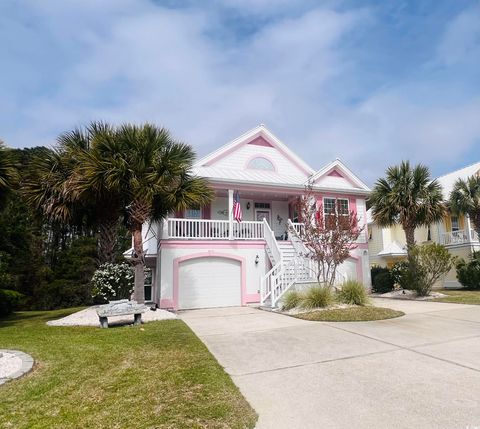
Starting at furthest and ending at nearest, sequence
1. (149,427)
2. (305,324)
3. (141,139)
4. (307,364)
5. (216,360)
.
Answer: (141,139) < (305,324) < (216,360) < (307,364) < (149,427)

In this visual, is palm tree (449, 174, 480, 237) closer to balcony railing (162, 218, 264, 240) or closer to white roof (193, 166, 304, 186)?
white roof (193, 166, 304, 186)

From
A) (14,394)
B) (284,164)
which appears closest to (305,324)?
(14,394)

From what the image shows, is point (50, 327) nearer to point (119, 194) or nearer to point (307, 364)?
point (119, 194)

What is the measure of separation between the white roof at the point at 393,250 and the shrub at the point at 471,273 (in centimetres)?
791

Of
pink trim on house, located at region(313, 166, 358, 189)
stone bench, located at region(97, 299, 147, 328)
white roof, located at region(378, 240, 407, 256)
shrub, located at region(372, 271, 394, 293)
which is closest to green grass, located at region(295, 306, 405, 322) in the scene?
stone bench, located at region(97, 299, 147, 328)

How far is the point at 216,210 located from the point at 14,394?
49.1ft

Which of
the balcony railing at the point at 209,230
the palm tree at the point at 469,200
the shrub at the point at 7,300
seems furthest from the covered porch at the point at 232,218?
the palm tree at the point at 469,200

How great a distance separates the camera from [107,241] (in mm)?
13539

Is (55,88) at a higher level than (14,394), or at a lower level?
higher

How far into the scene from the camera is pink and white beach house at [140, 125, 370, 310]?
15.4m

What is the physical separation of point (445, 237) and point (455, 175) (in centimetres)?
668

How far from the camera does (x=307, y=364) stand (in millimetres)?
5773

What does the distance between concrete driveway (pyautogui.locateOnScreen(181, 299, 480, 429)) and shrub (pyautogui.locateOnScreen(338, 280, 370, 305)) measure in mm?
2725

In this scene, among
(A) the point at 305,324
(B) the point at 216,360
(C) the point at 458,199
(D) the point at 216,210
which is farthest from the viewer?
(C) the point at 458,199
